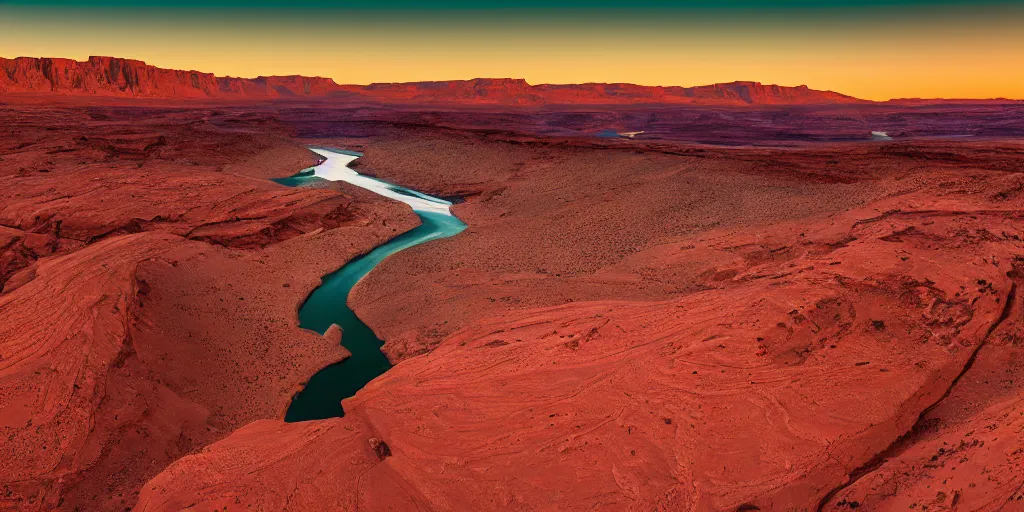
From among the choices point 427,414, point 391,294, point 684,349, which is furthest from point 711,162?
point 427,414

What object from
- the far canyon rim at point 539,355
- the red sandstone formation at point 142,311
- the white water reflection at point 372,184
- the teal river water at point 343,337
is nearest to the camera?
the far canyon rim at point 539,355

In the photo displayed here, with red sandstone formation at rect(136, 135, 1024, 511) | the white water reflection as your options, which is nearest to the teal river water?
red sandstone formation at rect(136, 135, 1024, 511)

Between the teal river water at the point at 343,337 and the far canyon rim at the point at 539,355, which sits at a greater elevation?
the far canyon rim at the point at 539,355

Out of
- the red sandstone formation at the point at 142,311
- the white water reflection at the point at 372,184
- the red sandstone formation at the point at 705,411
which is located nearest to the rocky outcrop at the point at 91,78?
the white water reflection at the point at 372,184

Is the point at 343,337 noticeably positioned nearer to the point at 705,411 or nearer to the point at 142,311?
the point at 142,311

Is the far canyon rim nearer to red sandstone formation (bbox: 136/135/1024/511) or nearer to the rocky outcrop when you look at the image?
red sandstone formation (bbox: 136/135/1024/511)

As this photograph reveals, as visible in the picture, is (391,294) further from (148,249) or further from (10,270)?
(10,270)

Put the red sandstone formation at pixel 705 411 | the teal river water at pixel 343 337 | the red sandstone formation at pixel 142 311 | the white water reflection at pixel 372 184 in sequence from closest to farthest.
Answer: the red sandstone formation at pixel 705 411, the red sandstone formation at pixel 142 311, the teal river water at pixel 343 337, the white water reflection at pixel 372 184

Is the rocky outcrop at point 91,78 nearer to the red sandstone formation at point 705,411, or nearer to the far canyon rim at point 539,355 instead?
the far canyon rim at point 539,355
